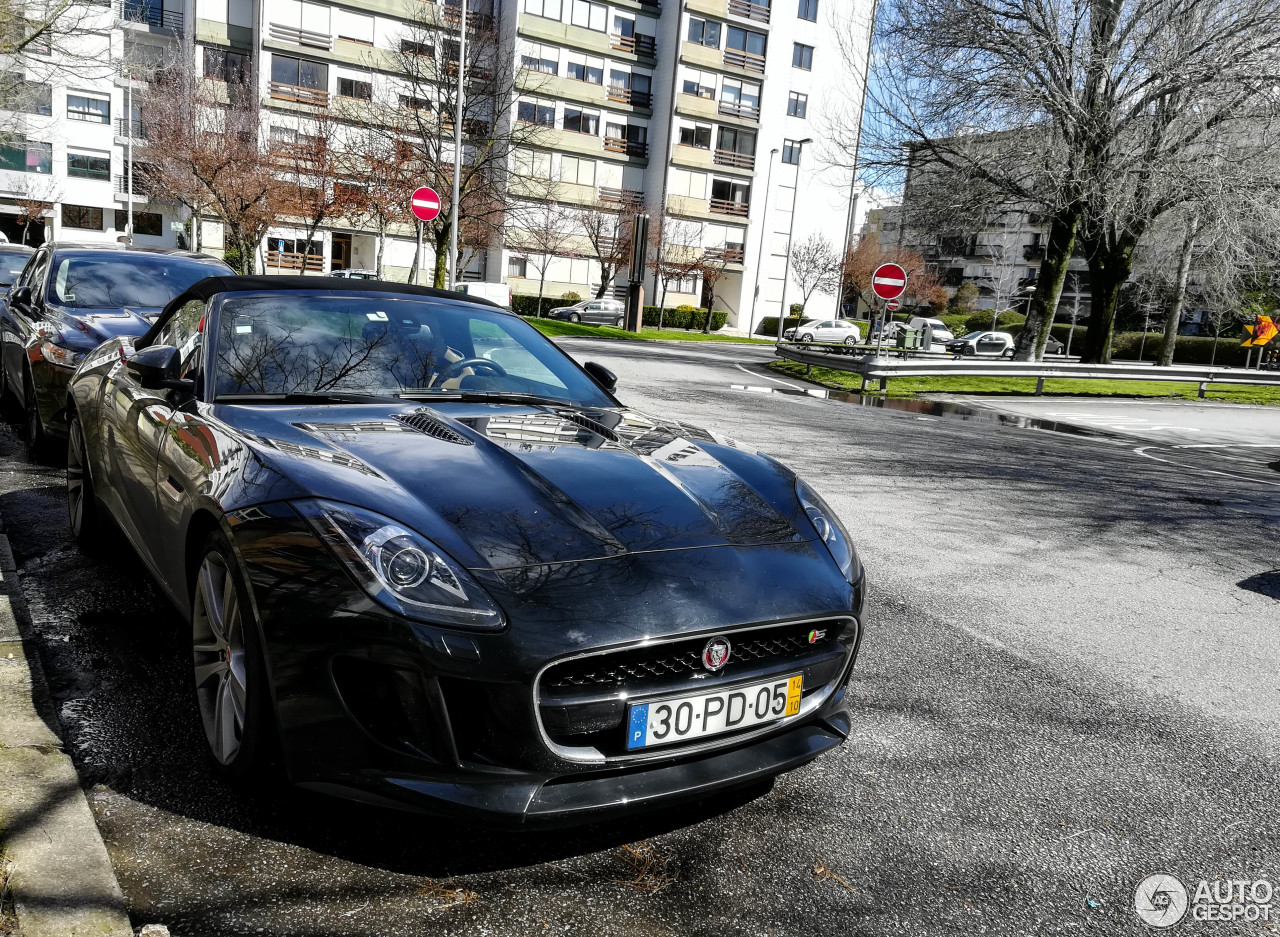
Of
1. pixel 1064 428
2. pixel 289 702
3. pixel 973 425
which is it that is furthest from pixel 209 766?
pixel 1064 428

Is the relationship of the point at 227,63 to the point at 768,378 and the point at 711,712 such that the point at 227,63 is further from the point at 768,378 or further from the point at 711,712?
the point at 711,712

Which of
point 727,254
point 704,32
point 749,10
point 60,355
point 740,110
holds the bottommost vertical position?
point 60,355

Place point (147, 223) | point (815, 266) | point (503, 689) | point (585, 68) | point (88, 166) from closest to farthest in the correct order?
point (503, 689) → point (585, 68) → point (88, 166) → point (147, 223) → point (815, 266)

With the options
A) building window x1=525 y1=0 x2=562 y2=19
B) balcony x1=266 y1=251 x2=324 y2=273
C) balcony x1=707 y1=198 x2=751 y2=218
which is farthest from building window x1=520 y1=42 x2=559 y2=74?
balcony x1=266 y1=251 x2=324 y2=273

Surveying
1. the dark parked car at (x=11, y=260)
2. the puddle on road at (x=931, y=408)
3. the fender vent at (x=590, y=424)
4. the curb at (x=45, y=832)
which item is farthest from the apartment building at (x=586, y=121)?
the curb at (x=45, y=832)

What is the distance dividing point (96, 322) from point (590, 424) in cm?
516

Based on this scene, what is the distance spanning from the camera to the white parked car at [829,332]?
49.7 meters

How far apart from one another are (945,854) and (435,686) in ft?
4.91

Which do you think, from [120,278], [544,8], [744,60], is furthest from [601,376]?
[744,60]

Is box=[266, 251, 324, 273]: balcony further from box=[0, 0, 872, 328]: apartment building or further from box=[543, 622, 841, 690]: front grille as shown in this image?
box=[543, 622, 841, 690]: front grille

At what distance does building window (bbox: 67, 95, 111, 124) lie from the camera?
55688 millimetres

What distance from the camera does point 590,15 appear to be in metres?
54.9

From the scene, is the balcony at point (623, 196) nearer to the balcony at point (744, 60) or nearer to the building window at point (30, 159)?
the balcony at point (744, 60)

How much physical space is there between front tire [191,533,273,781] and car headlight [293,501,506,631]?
35 cm
